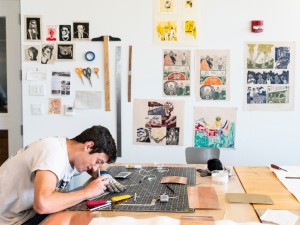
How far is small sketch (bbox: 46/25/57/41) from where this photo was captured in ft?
11.6

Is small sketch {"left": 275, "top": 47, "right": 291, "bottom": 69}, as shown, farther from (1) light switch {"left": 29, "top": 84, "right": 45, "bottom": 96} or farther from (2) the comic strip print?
(1) light switch {"left": 29, "top": 84, "right": 45, "bottom": 96}

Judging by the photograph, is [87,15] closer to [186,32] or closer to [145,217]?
[186,32]

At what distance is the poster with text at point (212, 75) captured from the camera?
349cm

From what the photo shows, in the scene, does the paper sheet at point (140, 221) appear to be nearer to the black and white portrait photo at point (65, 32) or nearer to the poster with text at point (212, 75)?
the poster with text at point (212, 75)

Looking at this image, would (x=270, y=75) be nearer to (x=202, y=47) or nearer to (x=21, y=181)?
(x=202, y=47)

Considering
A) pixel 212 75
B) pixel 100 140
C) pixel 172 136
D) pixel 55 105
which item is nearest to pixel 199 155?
pixel 172 136

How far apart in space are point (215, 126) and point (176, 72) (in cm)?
64

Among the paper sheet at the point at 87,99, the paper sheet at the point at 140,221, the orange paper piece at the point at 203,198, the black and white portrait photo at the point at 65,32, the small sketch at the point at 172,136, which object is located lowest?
the paper sheet at the point at 140,221

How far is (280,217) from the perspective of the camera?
1.60 m

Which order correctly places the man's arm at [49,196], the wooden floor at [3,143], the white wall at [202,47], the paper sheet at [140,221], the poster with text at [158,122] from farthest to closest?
1. the wooden floor at [3,143]
2. the poster with text at [158,122]
3. the white wall at [202,47]
4. the man's arm at [49,196]
5. the paper sheet at [140,221]

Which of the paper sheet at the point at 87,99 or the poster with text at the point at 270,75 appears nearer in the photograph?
the poster with text at the point at 270,75

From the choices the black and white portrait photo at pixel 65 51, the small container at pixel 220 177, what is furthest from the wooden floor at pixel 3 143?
the small container at pixel 220 177

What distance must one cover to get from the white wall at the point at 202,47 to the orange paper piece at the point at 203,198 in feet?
5.16

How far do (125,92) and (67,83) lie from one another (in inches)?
22.4
